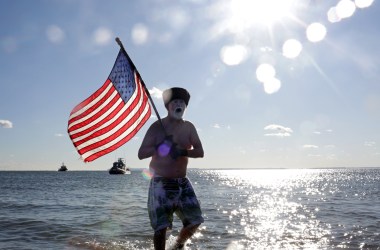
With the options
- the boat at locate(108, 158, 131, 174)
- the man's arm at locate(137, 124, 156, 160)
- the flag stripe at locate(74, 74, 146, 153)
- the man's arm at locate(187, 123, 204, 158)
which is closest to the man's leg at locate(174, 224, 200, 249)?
the man's arm at locate(187, 123, 204, 158)

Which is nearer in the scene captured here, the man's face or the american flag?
the man's face

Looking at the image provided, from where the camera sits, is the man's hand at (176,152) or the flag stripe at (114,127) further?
the flag stripe at (114,127)

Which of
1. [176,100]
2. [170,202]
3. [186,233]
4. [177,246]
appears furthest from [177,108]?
[177,246]

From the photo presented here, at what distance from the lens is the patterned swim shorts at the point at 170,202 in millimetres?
5500

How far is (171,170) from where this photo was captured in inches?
218

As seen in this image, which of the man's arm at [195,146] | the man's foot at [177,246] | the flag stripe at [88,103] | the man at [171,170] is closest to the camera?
the man's arm at [195,146]

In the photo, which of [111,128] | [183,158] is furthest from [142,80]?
[183,158]

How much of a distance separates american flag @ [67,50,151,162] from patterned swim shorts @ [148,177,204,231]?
3.34 ft

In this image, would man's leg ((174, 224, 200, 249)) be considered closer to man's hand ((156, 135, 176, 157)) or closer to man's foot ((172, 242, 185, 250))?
man's foot ((172, 242, 185, 250))

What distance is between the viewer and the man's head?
18.2 feet

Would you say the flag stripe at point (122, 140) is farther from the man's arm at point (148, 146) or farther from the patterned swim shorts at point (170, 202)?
the patterned swim shorts at point (170, 202)

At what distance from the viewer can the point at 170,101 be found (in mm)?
5621

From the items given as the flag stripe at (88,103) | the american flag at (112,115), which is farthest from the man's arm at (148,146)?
the flag stripe at (88,103)

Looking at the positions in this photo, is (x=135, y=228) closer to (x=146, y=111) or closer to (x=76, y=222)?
(x=76, y=222)
